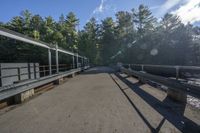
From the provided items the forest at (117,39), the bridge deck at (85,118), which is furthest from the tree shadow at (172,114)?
the forest at (117,39)

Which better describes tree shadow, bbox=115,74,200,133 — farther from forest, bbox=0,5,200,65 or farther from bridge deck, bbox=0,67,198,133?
forest, bbox=0,5,200,65

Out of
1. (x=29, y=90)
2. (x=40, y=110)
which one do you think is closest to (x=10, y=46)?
A: (x=29, y=90)

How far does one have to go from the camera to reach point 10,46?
126 feet

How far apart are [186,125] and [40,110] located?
400 centimetres

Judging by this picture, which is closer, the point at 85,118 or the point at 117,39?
the point at 85,118

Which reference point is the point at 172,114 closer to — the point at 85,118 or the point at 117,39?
the point at 85,118

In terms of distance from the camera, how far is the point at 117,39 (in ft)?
267

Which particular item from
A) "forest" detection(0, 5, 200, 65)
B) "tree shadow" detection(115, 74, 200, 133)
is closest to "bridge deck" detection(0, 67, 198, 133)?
"tree shadow" detection(115, 74, 200, 133)

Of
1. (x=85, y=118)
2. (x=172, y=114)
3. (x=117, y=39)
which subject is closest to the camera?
(x=85, y=118)

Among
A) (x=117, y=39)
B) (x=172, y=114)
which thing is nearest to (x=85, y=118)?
(x=172, y=114)

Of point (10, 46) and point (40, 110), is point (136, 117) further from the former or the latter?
point (10, 46)

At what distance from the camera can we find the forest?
139 ft

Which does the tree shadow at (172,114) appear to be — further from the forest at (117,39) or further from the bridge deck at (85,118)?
the forest at (117,39)

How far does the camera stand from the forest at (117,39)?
42500 mm
